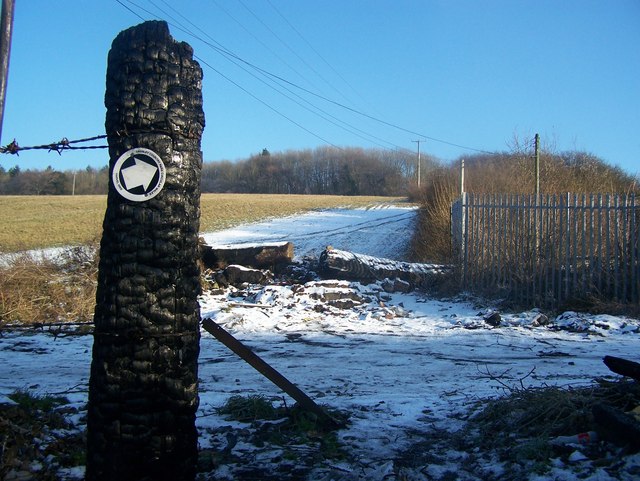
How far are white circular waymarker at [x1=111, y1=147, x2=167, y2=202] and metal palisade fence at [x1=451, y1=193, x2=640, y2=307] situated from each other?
37.2 ft

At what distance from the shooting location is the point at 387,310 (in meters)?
13.1

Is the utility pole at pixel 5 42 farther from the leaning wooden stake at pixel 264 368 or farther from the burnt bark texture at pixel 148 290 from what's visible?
the leaning wooden stake at pixel 264 368

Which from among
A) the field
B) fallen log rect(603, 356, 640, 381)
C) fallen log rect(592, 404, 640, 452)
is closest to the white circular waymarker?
fallen log rect(592, 404, 640, 452)

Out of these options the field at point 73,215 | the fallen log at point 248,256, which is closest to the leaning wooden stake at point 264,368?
the fallen log at point 248,256

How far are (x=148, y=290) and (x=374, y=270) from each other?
12.7 meters

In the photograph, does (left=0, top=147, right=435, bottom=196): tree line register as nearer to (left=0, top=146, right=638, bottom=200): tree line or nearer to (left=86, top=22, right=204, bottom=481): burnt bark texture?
(left=0, top=146, right=638, bottom=200): tree line

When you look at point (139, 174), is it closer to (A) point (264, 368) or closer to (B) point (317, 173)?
(A) point (264, 368)

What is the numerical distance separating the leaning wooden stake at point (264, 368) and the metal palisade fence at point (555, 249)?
9511mm

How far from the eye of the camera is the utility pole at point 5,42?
6019 mm

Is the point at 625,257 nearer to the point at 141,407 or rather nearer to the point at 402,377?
the point at 402,377

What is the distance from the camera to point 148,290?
3131 millimetres

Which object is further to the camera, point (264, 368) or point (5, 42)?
point (5, 42)

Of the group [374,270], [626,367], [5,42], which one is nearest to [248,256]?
[374,270]

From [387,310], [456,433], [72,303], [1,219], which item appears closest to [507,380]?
[456,433]
